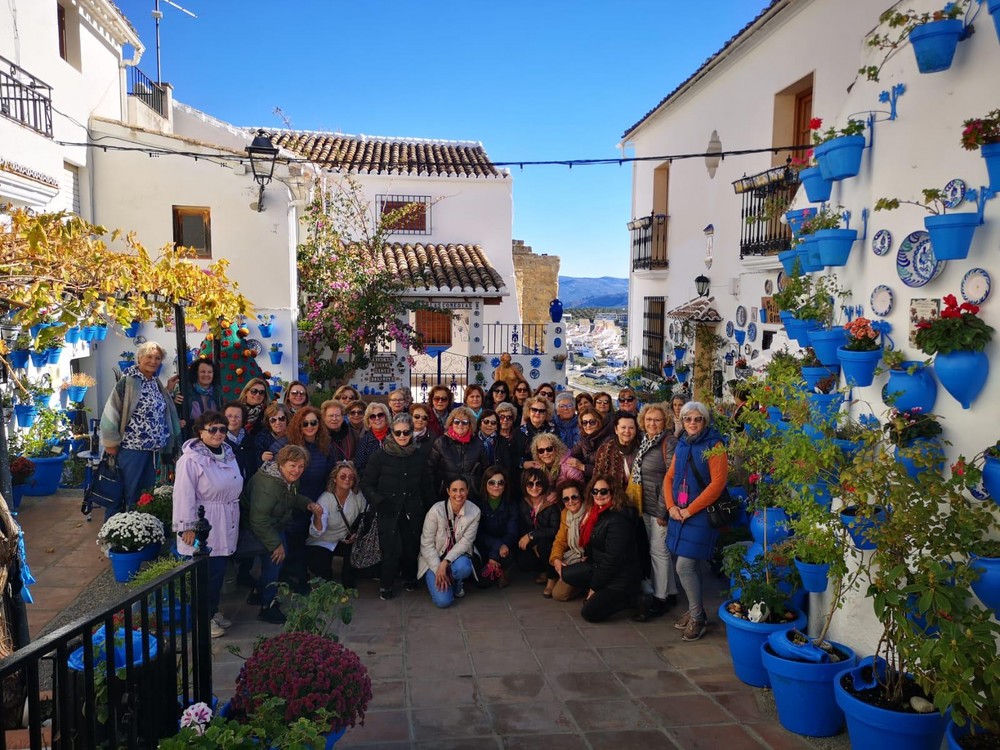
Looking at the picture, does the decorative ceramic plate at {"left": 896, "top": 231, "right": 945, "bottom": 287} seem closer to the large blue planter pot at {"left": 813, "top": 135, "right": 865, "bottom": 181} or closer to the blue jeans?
the large blue planter pot at {"left": 813, "top": 135, "right": 865, "bottom": 181}

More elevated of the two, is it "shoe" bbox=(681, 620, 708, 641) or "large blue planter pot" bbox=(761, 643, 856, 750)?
"large blue planter pot" bbox=(761, 643, 856, 750)

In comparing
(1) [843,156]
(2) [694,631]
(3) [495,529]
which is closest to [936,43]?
(1) [843,156]

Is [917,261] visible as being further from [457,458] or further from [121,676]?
[121,676]

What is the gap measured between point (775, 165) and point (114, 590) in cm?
969

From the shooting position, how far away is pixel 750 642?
191 inches

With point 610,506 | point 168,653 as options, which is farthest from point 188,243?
point 168,653

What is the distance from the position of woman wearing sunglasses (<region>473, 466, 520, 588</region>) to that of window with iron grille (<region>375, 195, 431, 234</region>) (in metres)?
14.6

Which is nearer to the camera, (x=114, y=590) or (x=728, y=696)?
(x=728, y=696)

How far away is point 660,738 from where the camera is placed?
14.2 ft

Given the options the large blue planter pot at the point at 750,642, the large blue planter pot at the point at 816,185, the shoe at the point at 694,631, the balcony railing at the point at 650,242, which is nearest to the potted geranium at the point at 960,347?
the large blue planter pot at the point at 816,185

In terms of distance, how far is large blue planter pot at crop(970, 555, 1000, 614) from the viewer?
11.2 feet

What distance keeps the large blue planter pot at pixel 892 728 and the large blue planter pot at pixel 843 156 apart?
301cm

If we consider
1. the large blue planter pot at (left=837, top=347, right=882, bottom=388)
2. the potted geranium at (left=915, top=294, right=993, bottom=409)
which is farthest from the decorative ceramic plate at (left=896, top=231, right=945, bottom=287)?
the large blue planter pot at (left=837, top=347, right=882, bottom=388)

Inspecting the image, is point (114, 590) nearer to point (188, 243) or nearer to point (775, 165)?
point (188, 243)
